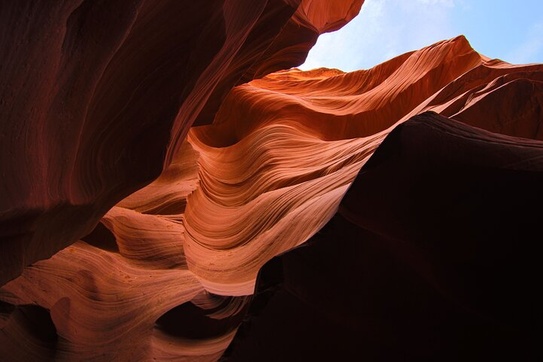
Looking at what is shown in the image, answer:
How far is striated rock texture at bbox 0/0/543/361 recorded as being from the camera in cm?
207

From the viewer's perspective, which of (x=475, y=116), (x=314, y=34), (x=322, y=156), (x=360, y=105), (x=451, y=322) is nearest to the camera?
(x=451, y=322)

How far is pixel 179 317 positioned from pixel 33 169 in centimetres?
166

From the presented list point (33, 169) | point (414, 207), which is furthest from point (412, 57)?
point (33, 169)

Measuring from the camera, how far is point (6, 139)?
174 centimetres

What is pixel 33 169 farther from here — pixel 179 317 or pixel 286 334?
pixel 179 317

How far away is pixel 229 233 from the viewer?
4660mm

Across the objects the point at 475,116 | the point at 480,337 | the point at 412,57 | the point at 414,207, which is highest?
the point at 412,57

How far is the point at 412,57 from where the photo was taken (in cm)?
736

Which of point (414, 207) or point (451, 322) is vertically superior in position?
point (414, 207)

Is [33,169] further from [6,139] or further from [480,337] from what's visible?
[480,337]

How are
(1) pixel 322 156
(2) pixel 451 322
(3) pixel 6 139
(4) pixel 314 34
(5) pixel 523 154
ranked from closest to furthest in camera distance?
1. (3) pixel 6 139
2. (5) pixel 523 154
3. (2) pixel 451 322
4. (1) pixel 322 156
5. (4) pixel 314 34

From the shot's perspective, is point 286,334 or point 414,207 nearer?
point 414,207

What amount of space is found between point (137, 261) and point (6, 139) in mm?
2465

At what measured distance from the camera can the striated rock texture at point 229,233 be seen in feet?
6.78
